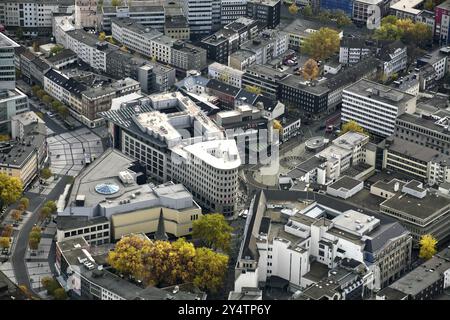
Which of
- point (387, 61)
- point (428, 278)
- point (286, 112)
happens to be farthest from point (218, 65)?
point (428, 278)

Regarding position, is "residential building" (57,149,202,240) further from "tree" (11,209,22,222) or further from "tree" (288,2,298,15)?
"tree" (288,2,298,15)

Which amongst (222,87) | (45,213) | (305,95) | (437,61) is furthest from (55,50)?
(437,61)

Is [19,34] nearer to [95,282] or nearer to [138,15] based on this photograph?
[138,15]

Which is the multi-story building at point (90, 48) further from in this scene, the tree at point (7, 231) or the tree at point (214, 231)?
the tree at point (214, 231)

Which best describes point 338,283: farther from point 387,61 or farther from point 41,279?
point 387,61

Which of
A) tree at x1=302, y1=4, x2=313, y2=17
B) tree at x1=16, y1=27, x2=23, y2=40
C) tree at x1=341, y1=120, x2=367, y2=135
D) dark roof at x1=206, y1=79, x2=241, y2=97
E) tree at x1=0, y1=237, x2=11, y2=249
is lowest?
tree at x1=0, y1=237, x2=11, y2=249

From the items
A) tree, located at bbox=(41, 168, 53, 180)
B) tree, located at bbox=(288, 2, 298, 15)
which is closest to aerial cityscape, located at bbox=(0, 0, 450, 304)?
tree, located at bbox=(41, 168, 53, 180)

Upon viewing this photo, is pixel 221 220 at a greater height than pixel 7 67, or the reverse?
pixel 7 67
